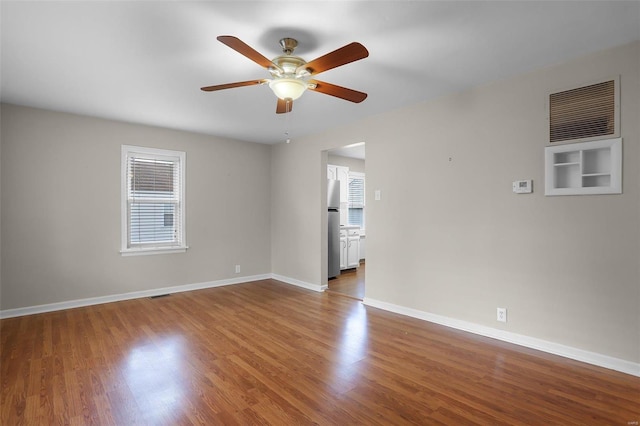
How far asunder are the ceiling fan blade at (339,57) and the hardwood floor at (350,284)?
11.0 feet

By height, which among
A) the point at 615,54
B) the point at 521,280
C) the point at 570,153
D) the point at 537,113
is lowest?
the point at 521,280

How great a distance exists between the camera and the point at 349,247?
7.05 m

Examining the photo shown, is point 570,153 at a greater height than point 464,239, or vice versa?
point 570,153

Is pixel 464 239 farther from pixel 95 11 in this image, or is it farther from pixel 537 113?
pixel 95 11

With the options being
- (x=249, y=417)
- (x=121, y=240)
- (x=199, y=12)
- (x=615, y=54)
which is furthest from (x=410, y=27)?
(x=121, y=240)

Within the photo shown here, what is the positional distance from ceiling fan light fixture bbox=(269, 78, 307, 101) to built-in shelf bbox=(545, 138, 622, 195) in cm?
222

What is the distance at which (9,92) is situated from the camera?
3.48 m

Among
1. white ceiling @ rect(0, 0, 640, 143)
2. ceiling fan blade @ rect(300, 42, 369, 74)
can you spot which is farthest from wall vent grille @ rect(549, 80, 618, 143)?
ceiling fan blade @ rect(300, 42, 369, 74)

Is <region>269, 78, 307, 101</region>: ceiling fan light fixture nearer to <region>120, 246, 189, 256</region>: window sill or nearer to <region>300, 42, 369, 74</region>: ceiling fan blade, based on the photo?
<region>300, 42, 369, 74</region>: ceiling fan blade

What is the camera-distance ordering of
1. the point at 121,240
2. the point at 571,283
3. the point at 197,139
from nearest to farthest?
the point at 571,283, the point at 121,240, the point at 197,139

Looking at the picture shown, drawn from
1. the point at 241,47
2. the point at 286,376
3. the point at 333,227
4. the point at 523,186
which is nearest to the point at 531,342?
the point at 523,186

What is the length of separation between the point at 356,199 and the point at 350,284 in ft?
9.92

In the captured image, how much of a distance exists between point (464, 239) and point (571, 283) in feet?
3.17

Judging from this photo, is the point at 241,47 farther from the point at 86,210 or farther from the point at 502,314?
the point at 86,210
